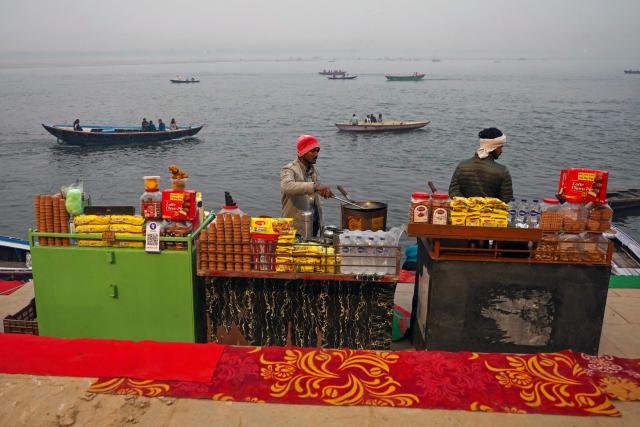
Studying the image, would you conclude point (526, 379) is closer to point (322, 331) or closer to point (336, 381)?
point (336, 381)

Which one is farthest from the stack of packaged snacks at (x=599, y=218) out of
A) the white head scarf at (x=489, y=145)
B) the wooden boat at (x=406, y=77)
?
the wooden boat at (x=406, y=77)

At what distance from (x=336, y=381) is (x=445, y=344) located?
153 cm

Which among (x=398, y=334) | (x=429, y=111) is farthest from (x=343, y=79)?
(x=398, y=334)

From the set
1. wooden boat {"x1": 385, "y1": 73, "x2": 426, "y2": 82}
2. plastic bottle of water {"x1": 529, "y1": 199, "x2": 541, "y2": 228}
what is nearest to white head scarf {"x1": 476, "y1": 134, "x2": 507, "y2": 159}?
plastic bottle of water {"x1": 529, "y1": 199, "x2": 541, "y2": 228}

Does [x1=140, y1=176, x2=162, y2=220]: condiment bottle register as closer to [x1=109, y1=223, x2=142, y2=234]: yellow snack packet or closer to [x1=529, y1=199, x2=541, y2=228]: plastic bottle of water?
[x1=109, y1=223, x2=142, y2=234]: yellow snack packet

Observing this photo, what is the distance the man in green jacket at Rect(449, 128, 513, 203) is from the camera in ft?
19.2

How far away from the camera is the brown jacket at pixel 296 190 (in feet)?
20.7

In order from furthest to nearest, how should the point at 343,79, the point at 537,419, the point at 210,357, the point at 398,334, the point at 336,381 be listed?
the point at 343,79 → the point at 398,334 → the point at 210,357 → the point at 336,381 → the point at 537,419

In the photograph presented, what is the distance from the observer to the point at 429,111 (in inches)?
2982

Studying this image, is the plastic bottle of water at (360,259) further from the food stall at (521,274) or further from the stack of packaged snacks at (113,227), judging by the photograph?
the stack of packaged snacks at (113,227)

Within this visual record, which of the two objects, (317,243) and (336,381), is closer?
(336,381)

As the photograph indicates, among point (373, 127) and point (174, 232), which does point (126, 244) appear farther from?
point (373, 127)

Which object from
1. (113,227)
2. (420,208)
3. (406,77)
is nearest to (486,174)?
(420,208)

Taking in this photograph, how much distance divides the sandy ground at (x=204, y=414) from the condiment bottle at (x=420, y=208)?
1854 millimetres
